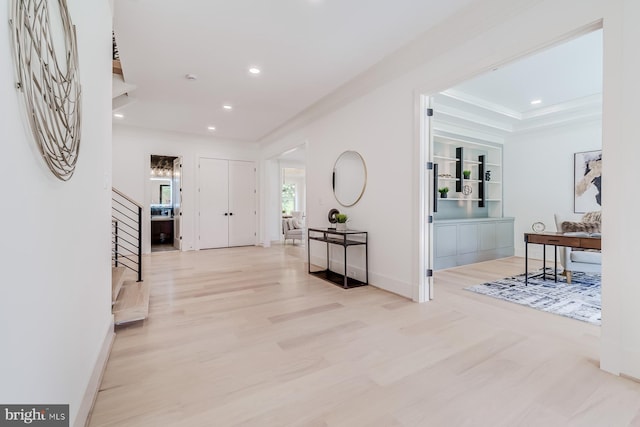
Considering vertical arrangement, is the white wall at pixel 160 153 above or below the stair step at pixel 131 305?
above

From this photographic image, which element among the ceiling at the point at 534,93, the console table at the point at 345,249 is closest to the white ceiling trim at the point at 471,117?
the ceiling at the point at 534,93

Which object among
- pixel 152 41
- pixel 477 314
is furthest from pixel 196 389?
pixel 152 41

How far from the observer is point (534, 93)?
4684mm

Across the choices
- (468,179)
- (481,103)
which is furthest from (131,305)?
(468,179)

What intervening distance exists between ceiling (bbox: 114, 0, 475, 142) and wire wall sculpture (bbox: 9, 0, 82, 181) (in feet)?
5.60

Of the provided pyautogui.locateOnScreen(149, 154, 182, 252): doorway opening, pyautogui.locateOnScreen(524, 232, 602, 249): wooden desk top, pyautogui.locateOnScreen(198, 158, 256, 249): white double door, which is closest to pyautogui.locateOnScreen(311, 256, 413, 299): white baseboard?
pyautogui.locateOnScreen(524, 232, 602, 249): wooden desk top

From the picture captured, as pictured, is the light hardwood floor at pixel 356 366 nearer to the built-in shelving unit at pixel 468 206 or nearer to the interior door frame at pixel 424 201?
the interior door frame at pixel 424 201

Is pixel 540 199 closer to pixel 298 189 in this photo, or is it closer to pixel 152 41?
pixel 152 41

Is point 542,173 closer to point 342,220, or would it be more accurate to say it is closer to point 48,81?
point 342,220

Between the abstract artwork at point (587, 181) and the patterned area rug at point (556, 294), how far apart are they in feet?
5.41

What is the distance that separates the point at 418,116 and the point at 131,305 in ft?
11.5

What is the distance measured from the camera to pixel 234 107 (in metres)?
5.19

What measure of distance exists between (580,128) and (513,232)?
2.30m

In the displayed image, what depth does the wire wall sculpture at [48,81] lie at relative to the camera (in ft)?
2.75
